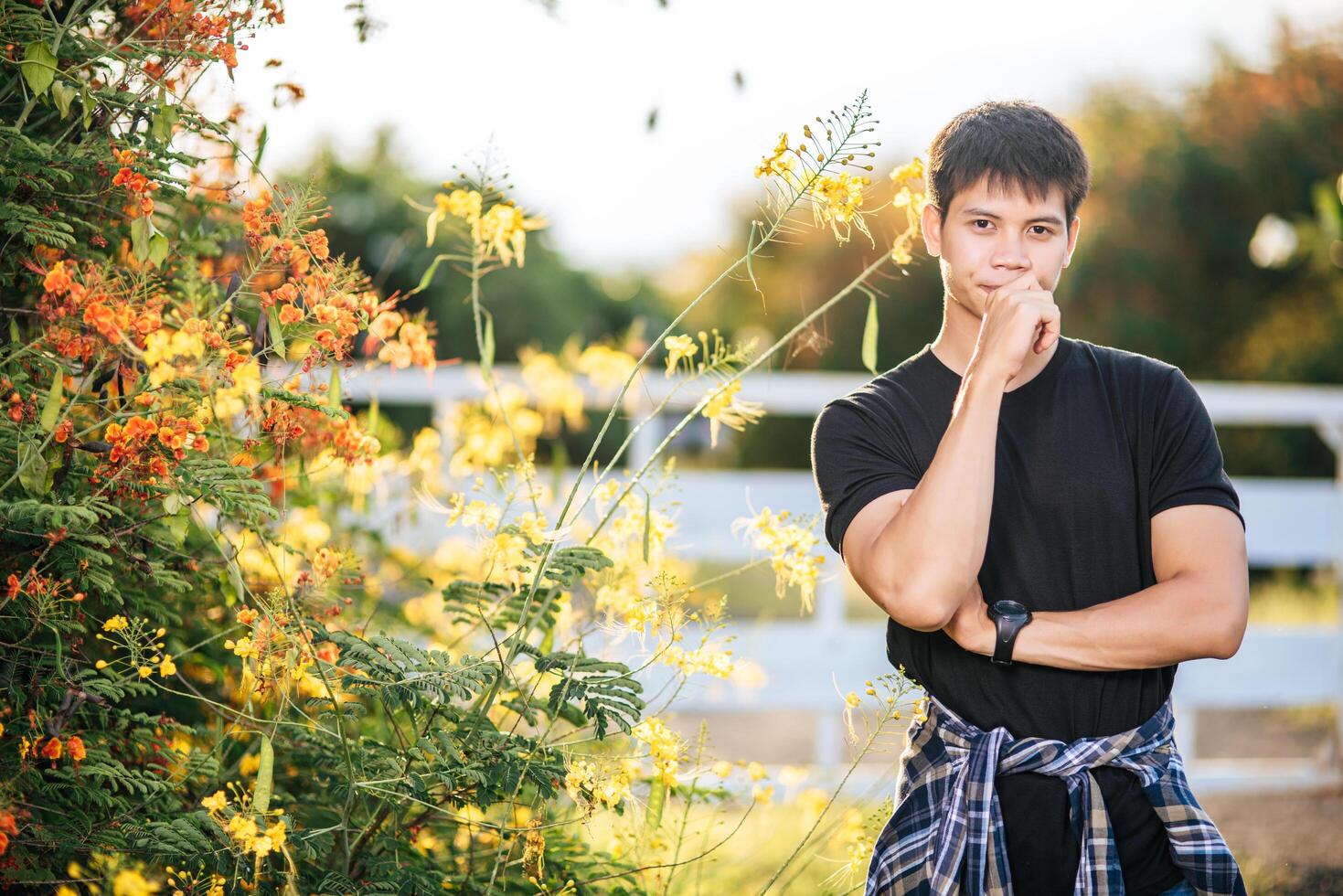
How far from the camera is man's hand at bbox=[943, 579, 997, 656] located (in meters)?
1.68

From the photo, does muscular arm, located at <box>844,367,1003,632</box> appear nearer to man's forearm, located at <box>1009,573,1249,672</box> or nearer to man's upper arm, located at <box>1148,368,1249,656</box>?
man's forearm, located at <box>1009,573,1249,672</box>

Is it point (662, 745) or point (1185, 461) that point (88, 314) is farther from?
point (1185, 461)

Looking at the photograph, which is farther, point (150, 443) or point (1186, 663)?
point (1186, 663)

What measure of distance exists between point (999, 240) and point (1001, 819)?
32.9 inches

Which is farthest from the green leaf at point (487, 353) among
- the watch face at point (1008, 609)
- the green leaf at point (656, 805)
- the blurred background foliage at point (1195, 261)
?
the blurred background foliage at point (1195, 261)

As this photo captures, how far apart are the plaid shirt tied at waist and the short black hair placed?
783 millimetres

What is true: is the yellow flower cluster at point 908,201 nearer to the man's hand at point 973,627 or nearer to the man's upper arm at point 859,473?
the man's upper arm at point 859,473

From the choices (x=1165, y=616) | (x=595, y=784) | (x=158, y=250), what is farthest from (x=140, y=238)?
(x=1165, y=616)

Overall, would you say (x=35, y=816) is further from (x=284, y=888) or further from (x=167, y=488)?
(x=167, y=488)

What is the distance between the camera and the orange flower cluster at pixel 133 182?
1752mm

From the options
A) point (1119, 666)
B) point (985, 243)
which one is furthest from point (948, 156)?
point (1119, 666)

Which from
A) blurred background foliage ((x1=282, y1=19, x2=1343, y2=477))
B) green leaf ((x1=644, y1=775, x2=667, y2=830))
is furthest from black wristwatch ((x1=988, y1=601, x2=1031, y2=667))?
blurred background foliage ((x1=282, y1=19, x2=1343, y2=477))

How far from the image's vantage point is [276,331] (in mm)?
1728

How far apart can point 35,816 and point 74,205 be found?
0.99 meters
